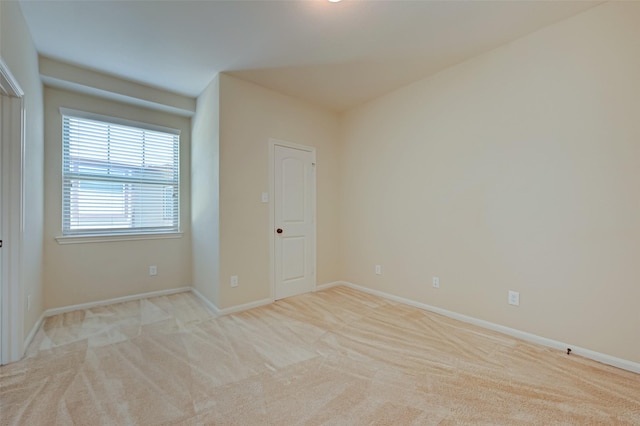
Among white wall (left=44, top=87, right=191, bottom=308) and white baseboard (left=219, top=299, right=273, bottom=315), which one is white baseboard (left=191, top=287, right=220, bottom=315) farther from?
white wall (left=44, top=87, right=191, bottom=308)

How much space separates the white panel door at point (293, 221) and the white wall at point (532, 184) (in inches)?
44.1

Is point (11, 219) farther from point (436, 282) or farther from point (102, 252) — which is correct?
point (436, 282)

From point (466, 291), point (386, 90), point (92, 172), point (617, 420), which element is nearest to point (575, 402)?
point (617, 420)

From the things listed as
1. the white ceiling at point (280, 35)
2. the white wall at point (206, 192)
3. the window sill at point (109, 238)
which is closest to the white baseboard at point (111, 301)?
the white wall at point (206, 192)

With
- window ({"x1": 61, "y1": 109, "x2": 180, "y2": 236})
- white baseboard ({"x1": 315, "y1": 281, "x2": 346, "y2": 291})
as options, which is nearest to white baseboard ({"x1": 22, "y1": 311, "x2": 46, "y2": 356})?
window ({"x1": 61, "y1": 109, "x2": 180, "y2": 236})

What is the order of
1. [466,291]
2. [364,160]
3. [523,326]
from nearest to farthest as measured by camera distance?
[523,326], [466,291], [364,160]

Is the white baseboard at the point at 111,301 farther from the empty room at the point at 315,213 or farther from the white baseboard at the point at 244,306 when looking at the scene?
the white baseboard at the point at 244,306

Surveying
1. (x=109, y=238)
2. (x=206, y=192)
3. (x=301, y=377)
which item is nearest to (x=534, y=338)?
(x=301, y=377)

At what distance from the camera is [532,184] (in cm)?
241

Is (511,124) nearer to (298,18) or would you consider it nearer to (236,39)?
(298,18)

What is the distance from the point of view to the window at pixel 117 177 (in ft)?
10.5

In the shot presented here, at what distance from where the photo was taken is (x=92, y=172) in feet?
10.8

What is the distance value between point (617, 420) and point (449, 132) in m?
2.50

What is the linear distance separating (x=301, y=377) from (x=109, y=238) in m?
2.99
